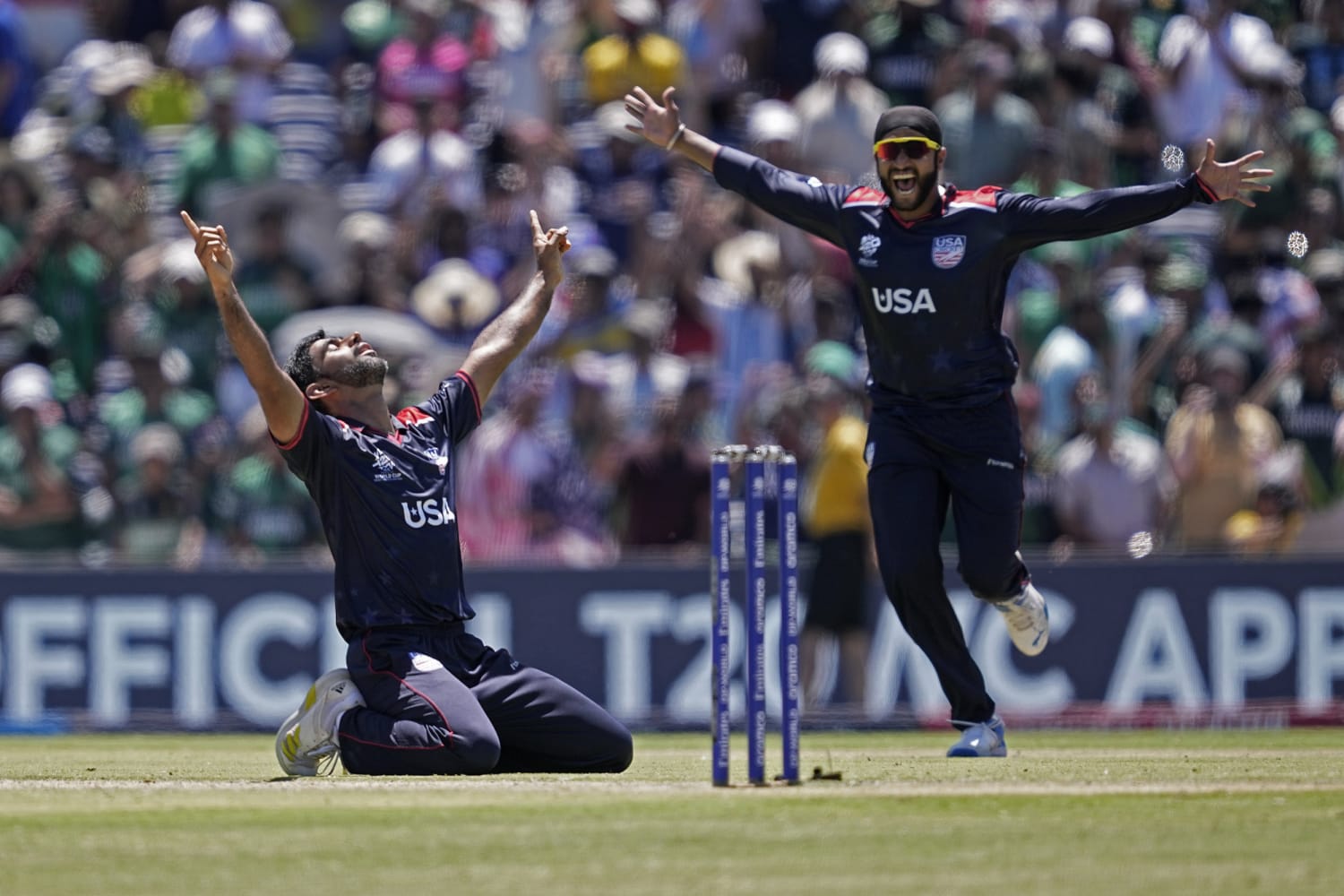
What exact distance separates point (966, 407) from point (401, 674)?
95.0 inches

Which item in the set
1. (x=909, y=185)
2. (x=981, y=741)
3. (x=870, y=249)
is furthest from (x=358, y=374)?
(x=981, y=741)

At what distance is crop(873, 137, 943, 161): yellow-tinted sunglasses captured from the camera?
8.72 metres

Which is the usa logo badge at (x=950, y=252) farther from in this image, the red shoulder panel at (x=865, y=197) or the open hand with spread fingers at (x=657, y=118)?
the open hand with spread fingers at (x=657, y=118)

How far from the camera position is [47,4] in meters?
19.5

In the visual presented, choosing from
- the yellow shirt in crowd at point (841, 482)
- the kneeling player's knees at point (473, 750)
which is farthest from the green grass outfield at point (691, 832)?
the yellow shirt in crowd at point (841, 482)

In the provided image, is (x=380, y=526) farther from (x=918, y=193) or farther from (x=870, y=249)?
(x=918, y=193)

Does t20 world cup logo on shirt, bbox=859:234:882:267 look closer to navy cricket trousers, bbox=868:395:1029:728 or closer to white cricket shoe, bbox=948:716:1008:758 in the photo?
navy cricket trousers, bbox=868:395:1029:728

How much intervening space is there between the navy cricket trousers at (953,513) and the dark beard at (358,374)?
202 cm

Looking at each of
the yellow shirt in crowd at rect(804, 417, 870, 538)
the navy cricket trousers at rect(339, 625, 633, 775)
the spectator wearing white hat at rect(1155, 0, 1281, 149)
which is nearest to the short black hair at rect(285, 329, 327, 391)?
the navy cricket trousers at rect(339, 625, 633, 775)

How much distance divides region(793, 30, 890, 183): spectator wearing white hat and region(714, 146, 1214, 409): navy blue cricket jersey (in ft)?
23.7

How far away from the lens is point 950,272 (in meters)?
8.80

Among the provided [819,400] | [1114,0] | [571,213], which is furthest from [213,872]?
[1114,0]

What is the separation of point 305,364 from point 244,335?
0.86 m

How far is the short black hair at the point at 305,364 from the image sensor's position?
876 cm
